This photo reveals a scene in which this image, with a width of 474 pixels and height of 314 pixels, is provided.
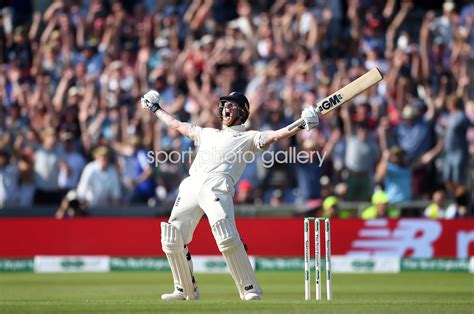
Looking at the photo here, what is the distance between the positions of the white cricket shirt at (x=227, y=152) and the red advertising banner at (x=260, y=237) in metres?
6.70

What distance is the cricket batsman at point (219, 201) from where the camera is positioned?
9258 mm

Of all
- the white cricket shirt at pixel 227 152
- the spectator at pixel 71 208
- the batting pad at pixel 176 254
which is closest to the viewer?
the batting pad at pixel 176 254

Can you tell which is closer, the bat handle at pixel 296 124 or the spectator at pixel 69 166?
the bat handle at pixel 296 124

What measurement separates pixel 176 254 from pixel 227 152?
0.91 m

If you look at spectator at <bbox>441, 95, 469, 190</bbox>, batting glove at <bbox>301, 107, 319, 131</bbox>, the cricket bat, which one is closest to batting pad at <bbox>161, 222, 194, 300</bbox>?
batting glove at <bbox>301, 107, 319, 131</bbox>

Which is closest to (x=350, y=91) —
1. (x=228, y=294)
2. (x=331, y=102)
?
(x=331, y=102)

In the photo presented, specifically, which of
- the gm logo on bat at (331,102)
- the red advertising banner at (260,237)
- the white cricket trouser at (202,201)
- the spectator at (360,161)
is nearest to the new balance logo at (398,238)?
the red advertising banner at (260,237)

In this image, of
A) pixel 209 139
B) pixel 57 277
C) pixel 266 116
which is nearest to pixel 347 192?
pixel 266 116

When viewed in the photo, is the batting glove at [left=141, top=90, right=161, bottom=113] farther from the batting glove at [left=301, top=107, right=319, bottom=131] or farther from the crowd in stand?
the crowd in stand

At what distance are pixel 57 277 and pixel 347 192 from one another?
169 inches

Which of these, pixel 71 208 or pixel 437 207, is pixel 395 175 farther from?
pixel 71 208

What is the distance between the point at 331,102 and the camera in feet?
31.1

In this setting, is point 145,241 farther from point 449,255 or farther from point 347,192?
point 449,255

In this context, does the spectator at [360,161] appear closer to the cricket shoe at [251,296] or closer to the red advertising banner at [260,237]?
the red advertising banner at [260,237]
